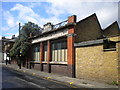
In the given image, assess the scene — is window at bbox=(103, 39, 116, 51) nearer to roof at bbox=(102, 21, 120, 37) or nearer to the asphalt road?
the asphalt road

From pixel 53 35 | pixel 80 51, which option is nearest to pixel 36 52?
pixel 53 35

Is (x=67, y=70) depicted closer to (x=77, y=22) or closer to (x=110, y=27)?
(x=77, y=22)

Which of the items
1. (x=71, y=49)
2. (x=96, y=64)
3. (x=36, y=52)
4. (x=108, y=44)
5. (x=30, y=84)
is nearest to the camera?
(x=30, y=84)

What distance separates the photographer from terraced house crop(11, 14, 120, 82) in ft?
37.6

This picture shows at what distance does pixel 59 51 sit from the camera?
17297 millimetres

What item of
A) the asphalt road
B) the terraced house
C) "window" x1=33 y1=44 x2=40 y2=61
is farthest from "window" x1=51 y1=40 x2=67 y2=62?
the asphalt road

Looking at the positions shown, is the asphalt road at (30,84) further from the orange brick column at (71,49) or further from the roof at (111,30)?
the roof at (111,30)

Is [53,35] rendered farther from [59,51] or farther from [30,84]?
[30,84]

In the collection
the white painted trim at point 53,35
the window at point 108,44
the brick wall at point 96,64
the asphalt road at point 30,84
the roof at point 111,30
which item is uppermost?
the roof at point 111,30

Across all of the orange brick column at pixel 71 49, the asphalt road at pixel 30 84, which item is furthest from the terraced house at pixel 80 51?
the asphalt road at pixel 30 84

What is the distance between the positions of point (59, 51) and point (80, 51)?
158 inches

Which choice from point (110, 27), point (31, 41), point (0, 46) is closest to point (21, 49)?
point (31, 41)

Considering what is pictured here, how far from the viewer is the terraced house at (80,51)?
37.6 ft

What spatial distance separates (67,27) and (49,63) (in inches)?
251
